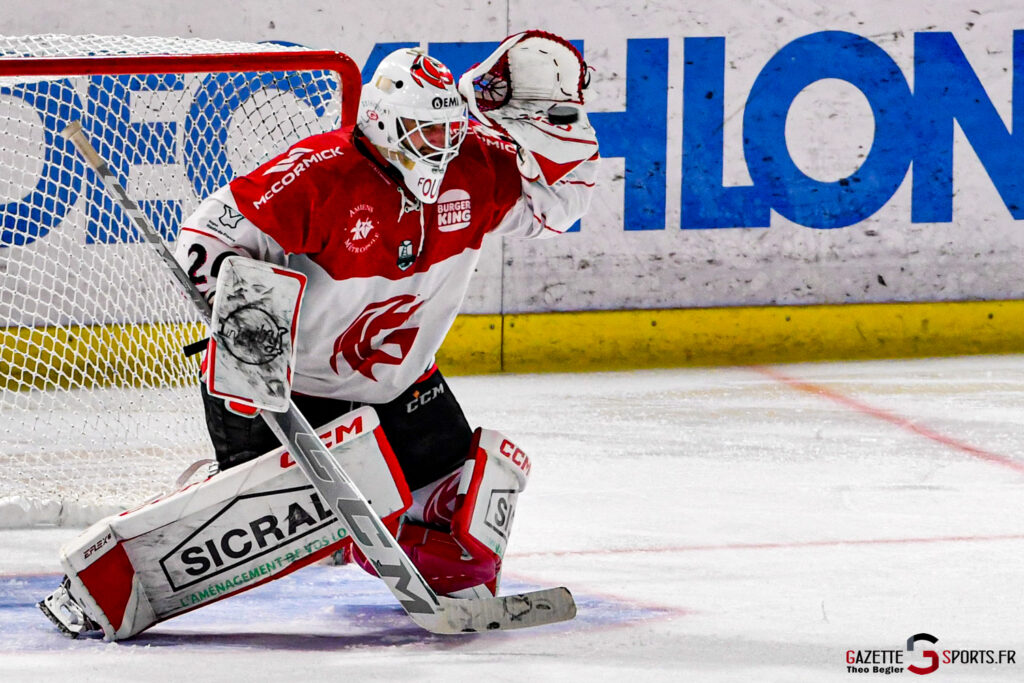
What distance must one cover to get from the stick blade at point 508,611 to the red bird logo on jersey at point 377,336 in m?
0.42

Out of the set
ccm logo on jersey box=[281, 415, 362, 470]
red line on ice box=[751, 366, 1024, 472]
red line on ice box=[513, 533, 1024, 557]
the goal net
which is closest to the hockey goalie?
ccm logo on jersey box=[281, 415, 362, 470]

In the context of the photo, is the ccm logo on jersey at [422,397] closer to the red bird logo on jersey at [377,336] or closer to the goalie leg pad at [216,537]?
the red bird logo on jersey at [377,336]

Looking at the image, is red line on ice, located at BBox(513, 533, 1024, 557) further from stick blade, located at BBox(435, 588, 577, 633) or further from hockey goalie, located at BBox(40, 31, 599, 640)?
stick blade, located at BBox(435, 588, 577, 633)

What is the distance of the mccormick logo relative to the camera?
263 centimetres

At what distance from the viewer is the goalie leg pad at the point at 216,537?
2.46 metres

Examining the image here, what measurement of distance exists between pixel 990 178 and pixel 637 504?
7.93 ft

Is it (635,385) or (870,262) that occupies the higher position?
(870,262)

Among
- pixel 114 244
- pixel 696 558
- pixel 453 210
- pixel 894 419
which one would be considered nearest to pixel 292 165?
pixel 453 210

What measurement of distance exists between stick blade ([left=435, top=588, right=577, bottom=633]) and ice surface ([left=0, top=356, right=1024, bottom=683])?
2cm

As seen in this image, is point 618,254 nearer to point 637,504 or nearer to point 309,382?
point 637,504

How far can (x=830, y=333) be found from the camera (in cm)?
519

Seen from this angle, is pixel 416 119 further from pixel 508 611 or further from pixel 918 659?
pixel 918 659

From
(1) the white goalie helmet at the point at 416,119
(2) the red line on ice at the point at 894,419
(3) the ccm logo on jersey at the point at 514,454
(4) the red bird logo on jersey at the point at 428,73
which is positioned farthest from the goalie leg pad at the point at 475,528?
(2) the red line on ice at the point at 894,419

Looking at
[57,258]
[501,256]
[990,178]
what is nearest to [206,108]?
[57,258]
